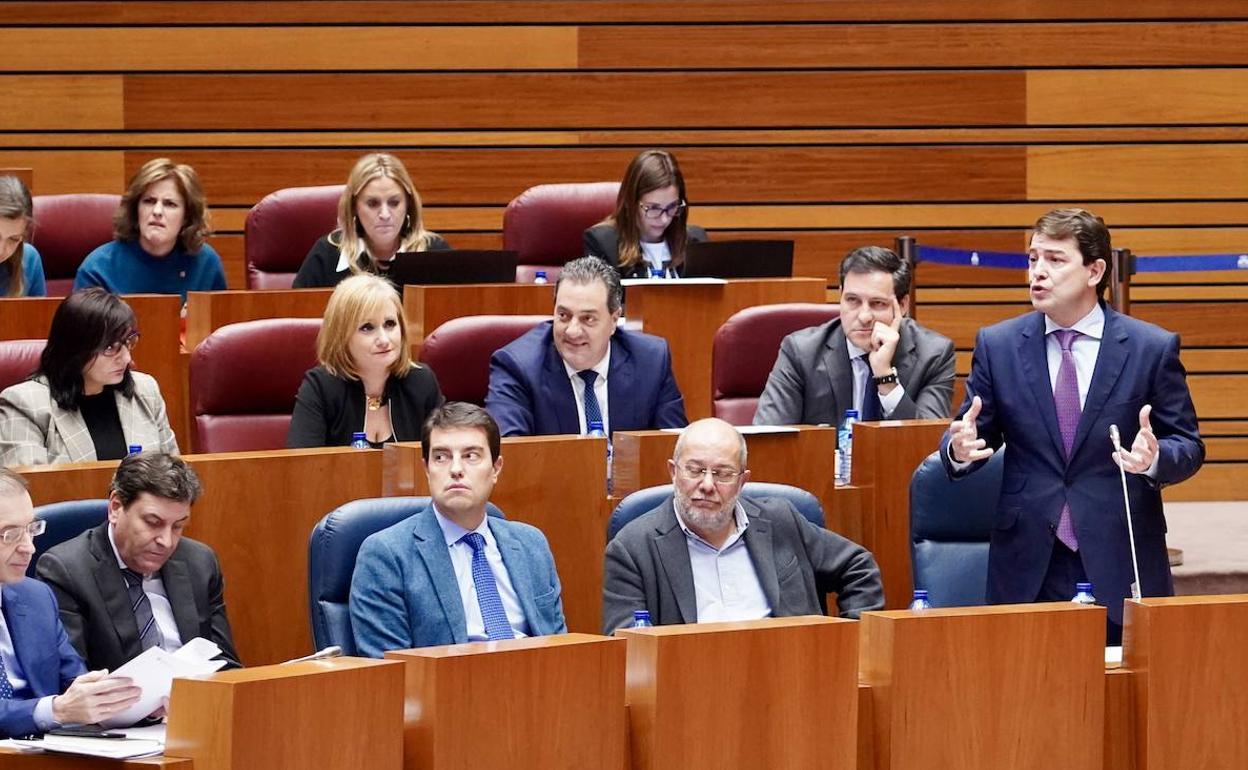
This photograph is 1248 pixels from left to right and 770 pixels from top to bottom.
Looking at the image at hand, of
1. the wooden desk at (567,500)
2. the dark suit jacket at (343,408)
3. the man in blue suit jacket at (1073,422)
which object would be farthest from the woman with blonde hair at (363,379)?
the man in blue suit jacket at (1073,422)

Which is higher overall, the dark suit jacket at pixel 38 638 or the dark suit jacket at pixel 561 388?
the dark suit jacket at pixel 561 388

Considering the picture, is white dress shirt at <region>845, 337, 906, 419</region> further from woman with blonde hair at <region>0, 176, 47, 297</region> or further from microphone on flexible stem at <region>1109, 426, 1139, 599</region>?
woman with blonde hair at <region>0, 176, 47, 297</region>

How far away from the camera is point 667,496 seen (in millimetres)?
2830

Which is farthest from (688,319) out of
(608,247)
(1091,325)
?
(1091,325)

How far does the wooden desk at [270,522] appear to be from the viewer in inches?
112

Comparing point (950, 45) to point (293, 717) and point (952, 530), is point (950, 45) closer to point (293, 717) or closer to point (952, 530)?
point (952, 530)

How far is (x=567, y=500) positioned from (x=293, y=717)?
3.87 ft

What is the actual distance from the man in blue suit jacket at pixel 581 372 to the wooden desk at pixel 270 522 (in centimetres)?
47

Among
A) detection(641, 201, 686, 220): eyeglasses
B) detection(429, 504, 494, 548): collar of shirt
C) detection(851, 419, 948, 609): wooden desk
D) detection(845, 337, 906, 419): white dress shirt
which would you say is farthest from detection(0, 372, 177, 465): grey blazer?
detection(641, 201, 686, 220): eyeglasses

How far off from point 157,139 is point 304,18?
51cm

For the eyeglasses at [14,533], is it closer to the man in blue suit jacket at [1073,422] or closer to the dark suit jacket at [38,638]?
the dark suit jacket at [38,638]

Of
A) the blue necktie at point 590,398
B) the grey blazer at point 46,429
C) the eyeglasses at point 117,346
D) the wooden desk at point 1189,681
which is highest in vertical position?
the eyeglasses at point 117,346

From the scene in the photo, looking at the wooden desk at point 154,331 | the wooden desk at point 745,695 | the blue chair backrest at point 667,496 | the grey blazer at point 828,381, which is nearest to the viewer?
the wooden desk at point 745,695

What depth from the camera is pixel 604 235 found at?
434cm
